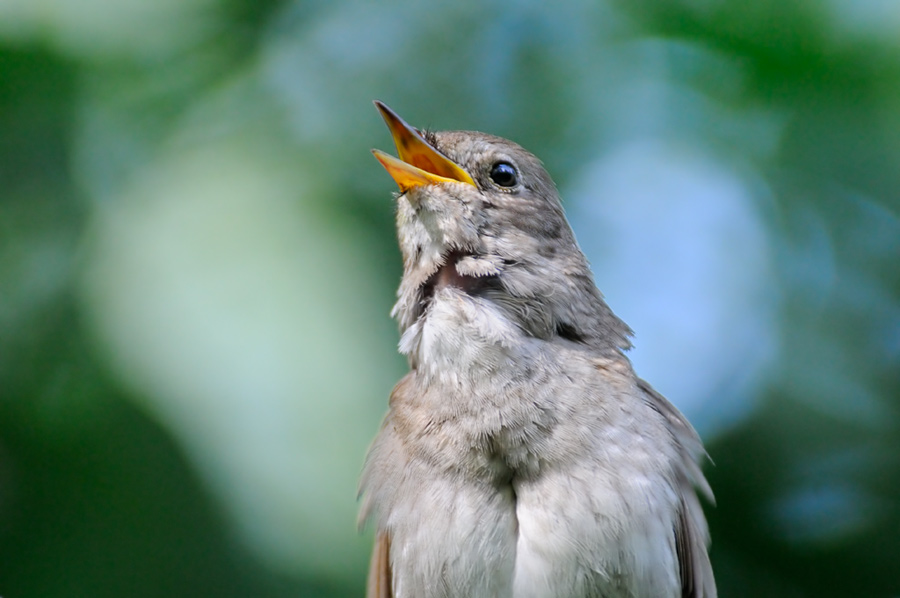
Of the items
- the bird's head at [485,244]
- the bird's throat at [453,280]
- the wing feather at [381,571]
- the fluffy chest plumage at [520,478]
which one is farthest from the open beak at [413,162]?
the wing feather at [381,571]

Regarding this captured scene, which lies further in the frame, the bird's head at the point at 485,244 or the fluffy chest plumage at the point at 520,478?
the bird's head at the point at 485,244

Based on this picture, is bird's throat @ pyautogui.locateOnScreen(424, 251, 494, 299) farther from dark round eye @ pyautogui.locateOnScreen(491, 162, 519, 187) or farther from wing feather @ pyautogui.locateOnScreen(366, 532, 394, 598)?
wing feather @ pyautogui.locateOnScreen(366, 532, 394, 598)

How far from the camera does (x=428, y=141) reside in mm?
2963

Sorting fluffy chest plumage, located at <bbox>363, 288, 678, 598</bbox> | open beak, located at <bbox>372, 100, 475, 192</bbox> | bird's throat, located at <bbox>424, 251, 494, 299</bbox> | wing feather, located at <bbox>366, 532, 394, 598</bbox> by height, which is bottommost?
wing feather, located at <bbox>366, 532, 394, 598</bbox>

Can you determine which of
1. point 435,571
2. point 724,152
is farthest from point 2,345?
point 724,152

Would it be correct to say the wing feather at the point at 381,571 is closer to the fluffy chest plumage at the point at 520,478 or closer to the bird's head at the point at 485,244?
the fluffy chest plumage at the point at 520,478

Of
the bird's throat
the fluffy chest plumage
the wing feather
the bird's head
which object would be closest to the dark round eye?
the bird's head

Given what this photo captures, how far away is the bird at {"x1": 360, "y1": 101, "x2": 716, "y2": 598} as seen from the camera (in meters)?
2.30

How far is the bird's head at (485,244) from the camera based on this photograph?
8.65ft

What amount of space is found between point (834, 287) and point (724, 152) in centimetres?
97

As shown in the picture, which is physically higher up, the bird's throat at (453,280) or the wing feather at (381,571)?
the bird's throat at (453,280)

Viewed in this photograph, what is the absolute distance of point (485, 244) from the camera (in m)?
2.69

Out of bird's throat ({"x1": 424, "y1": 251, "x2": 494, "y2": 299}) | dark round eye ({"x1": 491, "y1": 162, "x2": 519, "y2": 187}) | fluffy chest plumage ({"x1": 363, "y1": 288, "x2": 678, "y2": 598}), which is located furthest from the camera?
dark round eye ({"x1": 491, "y1": 162, "x2": 519, "y2": 187})

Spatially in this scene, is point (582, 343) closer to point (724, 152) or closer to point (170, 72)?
point (724, 152)
